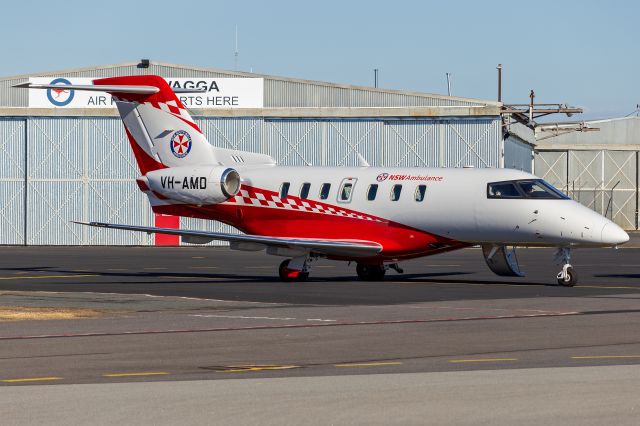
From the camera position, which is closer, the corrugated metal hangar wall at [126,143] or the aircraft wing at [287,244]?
the aircraft wing at [287,244]

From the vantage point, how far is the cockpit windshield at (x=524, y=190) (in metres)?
32.8

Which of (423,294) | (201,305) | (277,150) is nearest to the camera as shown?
(201,305)

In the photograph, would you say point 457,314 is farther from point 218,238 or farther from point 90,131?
point 90,131

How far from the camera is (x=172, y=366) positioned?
50.6ft

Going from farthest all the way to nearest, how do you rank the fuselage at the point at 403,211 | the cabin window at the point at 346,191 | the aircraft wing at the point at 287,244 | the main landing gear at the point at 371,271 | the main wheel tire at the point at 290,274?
1. the main landing gear at the point at 371,271
2. the cabin window at the point at 346,191
3. the main wheel tire at the point at 290,274
4. the aircraft wing at the point at 287,244
5. the fuselage at the point at 403,211

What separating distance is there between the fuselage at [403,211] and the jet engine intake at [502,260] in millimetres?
906

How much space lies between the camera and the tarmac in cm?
1173

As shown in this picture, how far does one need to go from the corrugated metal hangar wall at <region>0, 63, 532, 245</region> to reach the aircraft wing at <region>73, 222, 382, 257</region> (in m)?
28.7

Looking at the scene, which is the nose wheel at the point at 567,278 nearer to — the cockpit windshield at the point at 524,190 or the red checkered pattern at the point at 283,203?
the cockpit windshield at the point at 524,190

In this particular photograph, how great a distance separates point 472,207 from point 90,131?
36123mm

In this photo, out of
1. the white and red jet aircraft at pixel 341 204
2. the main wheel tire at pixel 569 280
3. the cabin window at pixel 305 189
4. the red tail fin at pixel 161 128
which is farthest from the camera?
the red tail fin at pixel 161 128

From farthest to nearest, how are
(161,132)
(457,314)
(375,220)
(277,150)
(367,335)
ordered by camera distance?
(277,150) < (161,132) < (375,220) < (457,314) < (367,335)

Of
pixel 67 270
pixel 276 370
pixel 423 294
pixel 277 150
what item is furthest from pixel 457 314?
pixel 277 150

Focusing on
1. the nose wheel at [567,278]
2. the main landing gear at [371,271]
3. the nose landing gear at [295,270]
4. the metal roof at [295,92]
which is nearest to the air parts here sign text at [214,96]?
the metal roof at [295,92]
